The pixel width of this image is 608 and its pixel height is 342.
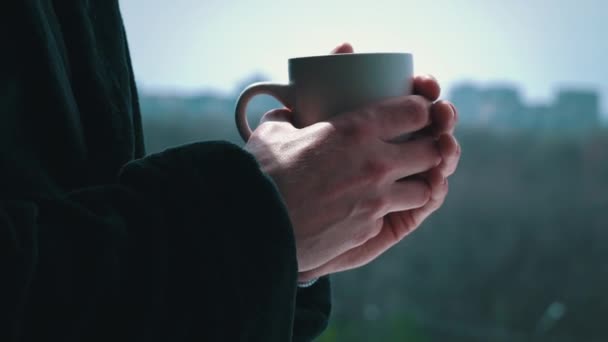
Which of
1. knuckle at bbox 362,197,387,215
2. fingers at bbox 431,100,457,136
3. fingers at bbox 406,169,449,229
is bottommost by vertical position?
fingers at bbox 406,169,449,229

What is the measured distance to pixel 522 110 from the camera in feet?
5.87

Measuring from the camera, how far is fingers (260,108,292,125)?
54 centimetres

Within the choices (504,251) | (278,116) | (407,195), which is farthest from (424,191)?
(504,251)

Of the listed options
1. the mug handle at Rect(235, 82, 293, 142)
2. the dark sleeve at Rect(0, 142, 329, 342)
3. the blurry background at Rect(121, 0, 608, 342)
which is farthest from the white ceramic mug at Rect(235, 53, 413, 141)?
the blurry background at Rect(121, 0, 608, 342)

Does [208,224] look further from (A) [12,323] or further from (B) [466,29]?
(B) [466,29]

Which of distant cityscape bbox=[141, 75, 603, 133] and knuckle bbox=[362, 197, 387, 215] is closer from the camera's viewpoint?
knuckle bbox=[362, 197, 387, 215]

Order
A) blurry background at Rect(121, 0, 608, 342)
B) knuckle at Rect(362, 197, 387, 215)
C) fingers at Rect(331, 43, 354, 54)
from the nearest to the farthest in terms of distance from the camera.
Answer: knuckle at Rect(362, 197, 387, 215)
fingers at Rect(331, 43, 354, 54)
blurry background at Rect(121, 0, 608, 342)

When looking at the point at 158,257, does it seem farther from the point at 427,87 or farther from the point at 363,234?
the point at 427,87

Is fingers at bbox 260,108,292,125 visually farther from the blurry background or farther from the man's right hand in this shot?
the blurry background

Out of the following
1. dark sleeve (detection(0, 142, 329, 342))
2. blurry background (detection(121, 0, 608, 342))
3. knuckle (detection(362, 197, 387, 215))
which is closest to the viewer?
dark sleeve (detection(0, 142, 329, 342))

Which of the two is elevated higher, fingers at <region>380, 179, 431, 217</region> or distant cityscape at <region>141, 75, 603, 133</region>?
fingers at <region>380, 179, 431, 217</region>

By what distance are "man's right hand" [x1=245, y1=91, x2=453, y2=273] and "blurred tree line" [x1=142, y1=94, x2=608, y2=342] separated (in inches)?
47.0

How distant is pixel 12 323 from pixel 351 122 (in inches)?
10.2

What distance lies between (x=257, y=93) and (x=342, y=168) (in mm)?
156
